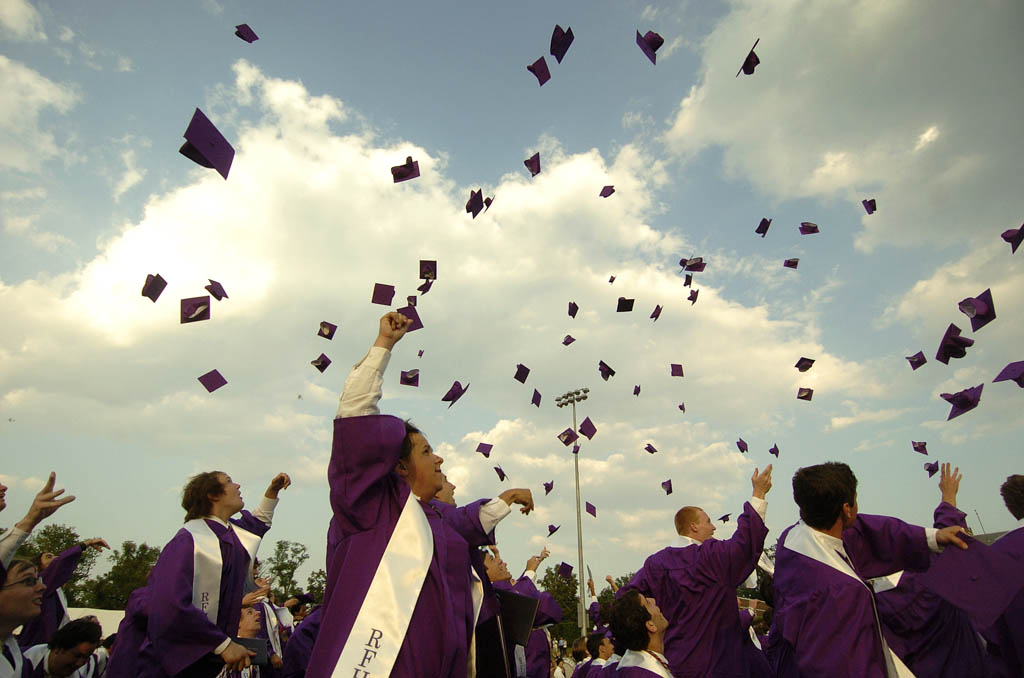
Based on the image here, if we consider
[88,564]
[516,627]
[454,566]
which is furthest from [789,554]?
[88,564]

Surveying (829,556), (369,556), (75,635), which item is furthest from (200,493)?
(829,556)

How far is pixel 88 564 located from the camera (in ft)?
167

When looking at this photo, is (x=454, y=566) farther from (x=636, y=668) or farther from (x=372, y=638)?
(x=636, y=668)

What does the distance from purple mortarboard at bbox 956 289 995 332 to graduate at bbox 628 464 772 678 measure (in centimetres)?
431

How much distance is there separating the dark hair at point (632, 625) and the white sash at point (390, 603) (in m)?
1.98

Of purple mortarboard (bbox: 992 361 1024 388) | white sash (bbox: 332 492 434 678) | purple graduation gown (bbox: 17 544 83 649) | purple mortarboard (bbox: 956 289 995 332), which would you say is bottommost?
white sash (bbox: 332 492 434 678)

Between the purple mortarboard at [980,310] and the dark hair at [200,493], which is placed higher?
the purple mortarboard at [980,310]

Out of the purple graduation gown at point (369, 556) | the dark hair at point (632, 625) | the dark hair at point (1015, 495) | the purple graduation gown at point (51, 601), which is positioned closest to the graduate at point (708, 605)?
the dark hair at point (632, 625)

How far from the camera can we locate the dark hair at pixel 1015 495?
4039 mm

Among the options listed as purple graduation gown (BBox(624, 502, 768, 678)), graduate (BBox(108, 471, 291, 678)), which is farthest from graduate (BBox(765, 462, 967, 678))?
graduate (BBox(108, 471, 291, 678))

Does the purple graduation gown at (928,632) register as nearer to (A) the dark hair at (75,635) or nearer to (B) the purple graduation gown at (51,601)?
(A) the dark hair at (75,635)

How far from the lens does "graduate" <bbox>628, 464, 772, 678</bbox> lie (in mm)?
5336

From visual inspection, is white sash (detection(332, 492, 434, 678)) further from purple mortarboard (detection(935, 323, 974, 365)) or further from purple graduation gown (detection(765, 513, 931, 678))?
purple mortarboard (detection(935, 323, 974, 365))

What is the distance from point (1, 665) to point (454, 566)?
2.91 metres
